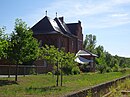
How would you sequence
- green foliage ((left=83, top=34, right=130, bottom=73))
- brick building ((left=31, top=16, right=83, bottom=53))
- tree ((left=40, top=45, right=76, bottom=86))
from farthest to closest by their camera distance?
green foliage ((left=83, top=34, right=130, bottom=73)) → brick building ((left=31, top=16, right=83, bottom=53)) → tree ((left=40, top=45, right=76, bottom=86))

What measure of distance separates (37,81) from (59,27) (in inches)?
1235

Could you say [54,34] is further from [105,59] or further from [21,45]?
[105,59]

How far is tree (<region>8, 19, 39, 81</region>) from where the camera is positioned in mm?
29953

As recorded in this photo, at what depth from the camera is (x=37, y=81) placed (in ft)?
102

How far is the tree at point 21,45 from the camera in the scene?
2995 centimetres

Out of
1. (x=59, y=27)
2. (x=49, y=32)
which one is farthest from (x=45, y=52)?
(x=59, y=27)

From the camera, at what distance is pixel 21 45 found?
30125 mm

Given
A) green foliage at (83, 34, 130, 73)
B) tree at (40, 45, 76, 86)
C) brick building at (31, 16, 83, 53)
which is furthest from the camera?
green foliage at (83, 34, 130, 73)

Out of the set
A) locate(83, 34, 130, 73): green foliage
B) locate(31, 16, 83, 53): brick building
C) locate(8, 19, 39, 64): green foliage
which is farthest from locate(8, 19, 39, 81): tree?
locate(83, 34, 130, 73): green foliage

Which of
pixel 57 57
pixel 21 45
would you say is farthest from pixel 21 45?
pixel 57 57

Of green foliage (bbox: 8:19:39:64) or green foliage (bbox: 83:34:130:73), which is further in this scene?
green foliage (bbox: 83:34:130:73)

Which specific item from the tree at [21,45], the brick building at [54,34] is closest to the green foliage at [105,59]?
the brick building at [54,34]

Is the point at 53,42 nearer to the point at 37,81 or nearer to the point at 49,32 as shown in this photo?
the point at 49,32

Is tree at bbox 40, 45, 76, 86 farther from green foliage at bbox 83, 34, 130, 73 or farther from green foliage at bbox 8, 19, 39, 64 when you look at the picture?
green foliage at bbox 83, 34, 130, 73
